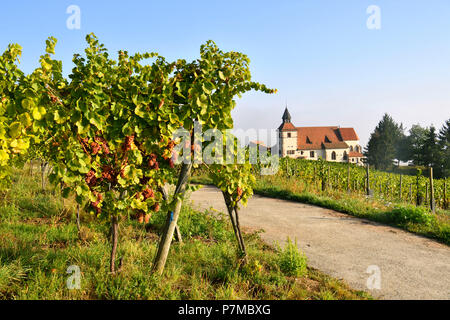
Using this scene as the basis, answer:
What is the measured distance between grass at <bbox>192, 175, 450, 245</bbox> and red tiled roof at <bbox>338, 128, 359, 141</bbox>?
61.6 m

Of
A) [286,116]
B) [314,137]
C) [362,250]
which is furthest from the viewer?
[286,116]

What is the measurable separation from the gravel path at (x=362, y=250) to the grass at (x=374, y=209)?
0.41m

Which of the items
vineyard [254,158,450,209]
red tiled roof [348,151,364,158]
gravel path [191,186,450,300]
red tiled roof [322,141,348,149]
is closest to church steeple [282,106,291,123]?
red tiled roof [322,141,348,149]

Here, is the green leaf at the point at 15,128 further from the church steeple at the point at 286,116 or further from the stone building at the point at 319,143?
the church steeple at the point at 286,116

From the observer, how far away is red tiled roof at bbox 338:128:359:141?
7006 cm

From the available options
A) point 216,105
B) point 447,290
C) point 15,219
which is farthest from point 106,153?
point 447,290

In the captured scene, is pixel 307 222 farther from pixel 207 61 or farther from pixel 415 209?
pixel 207 61

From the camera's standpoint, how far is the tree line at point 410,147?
54.5m

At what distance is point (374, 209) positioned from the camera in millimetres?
8977

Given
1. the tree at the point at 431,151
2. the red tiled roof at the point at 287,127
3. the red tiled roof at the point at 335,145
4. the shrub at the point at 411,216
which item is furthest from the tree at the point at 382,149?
the shrub at the point at 411,216

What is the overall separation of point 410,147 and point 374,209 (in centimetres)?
6960

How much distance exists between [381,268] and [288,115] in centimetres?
6958

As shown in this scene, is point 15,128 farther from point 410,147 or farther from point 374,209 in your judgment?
point 410,147

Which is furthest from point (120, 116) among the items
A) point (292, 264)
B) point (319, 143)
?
point (319, 143)
